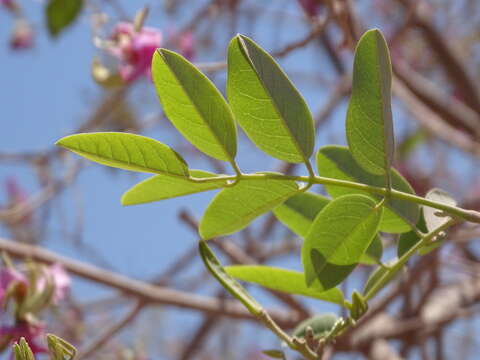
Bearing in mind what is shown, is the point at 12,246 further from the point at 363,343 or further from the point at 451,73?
the point at 451,73

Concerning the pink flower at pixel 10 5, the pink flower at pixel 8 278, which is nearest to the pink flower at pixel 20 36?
the pink flower at pixel 10 5

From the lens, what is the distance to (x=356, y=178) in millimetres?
461

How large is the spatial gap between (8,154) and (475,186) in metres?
1.81

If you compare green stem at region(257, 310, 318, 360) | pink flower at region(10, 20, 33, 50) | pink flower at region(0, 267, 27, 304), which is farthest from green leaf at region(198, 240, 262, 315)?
pink flower at region(10, 20, 33, 50)

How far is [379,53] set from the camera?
38 cm

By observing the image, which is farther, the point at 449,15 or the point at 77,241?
the point at 449,15

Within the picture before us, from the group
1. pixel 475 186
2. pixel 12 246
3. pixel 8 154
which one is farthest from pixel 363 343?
pixel 475 186

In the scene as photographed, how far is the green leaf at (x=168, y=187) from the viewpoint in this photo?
1.36 ft

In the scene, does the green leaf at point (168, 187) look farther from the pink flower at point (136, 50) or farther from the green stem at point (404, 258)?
the pink flower at point (136, 50)

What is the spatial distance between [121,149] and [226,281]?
99 mm

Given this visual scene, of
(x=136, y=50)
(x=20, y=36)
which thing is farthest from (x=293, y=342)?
(x=20, y=36)

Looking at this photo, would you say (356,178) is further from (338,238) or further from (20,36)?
(20,36)

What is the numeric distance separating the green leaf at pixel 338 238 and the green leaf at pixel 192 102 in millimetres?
66

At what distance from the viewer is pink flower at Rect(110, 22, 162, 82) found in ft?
2.96
